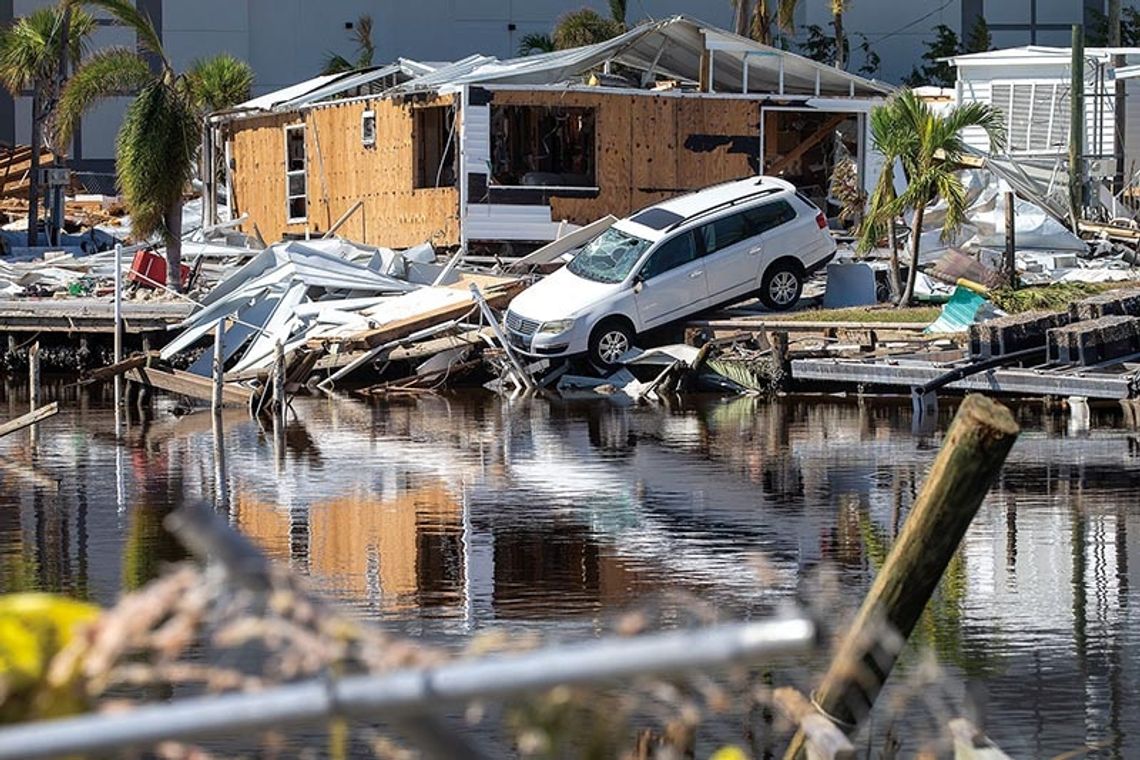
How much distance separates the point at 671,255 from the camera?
91.5 ft

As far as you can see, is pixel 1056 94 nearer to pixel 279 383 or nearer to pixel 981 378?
pixel 981 378

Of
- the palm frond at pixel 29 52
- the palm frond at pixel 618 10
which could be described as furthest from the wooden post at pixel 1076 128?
the palm frond at pixel 29 52

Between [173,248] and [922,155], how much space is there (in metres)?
12.7

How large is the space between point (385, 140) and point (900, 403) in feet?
44.4

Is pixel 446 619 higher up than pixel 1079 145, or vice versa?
pixel 1079 145

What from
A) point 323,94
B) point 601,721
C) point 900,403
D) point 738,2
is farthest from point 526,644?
point 738,2

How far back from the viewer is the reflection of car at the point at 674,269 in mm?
27172

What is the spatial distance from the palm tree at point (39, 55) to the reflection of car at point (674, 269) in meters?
20.1

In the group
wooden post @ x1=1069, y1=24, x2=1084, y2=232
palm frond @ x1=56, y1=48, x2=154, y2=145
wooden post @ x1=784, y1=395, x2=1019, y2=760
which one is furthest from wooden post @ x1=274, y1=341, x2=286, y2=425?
wooden post @ x1=784, y1=395, x2=1019, y2=760

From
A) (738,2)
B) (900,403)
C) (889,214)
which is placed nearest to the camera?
(900,403)

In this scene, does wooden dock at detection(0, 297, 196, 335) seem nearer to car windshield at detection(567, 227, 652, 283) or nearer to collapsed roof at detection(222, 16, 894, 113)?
collapsed roof at detection(222, 16, 894, 113)

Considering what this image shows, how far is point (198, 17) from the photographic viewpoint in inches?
2303

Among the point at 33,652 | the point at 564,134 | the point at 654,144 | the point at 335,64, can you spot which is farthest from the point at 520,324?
the point at 335,64

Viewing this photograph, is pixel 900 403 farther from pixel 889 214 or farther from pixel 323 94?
pixel 323 94
